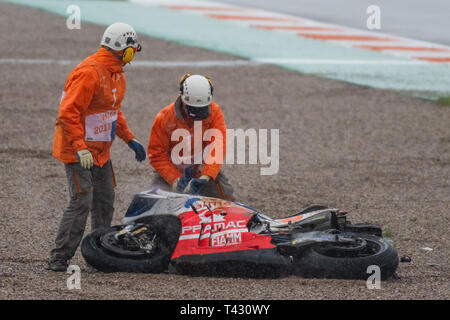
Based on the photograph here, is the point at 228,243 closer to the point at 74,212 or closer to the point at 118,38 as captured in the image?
the point at 74,212

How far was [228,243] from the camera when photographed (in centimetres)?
673

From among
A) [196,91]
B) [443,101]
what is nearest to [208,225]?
[196,91]

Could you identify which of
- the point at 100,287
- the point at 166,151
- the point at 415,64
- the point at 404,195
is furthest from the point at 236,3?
the point at 100,287

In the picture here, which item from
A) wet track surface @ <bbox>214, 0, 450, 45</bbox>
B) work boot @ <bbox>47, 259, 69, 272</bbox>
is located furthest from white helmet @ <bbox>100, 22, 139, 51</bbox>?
wet track surface @ <bbox>214, 0, 450, 45</bbox>

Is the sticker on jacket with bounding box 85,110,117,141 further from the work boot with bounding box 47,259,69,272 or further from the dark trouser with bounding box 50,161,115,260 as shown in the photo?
the work boot with bounding box 47,259,69,272

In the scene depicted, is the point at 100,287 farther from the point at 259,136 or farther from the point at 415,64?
the point at 415,64

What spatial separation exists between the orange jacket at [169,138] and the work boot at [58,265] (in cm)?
117

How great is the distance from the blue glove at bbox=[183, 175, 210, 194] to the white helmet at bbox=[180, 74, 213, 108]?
0.63 metres

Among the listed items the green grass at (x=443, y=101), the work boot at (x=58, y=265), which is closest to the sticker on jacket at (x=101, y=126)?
the work boot at (x=58, y=265)

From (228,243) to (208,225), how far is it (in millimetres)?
216

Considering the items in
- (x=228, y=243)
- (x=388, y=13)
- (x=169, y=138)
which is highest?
(x=388, y=13)

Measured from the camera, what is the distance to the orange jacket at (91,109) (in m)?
6.86

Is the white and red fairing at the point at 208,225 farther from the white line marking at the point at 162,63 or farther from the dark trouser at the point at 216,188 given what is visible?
the white line marking at the point at 162,63

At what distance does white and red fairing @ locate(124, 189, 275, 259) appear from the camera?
6.73 meters
